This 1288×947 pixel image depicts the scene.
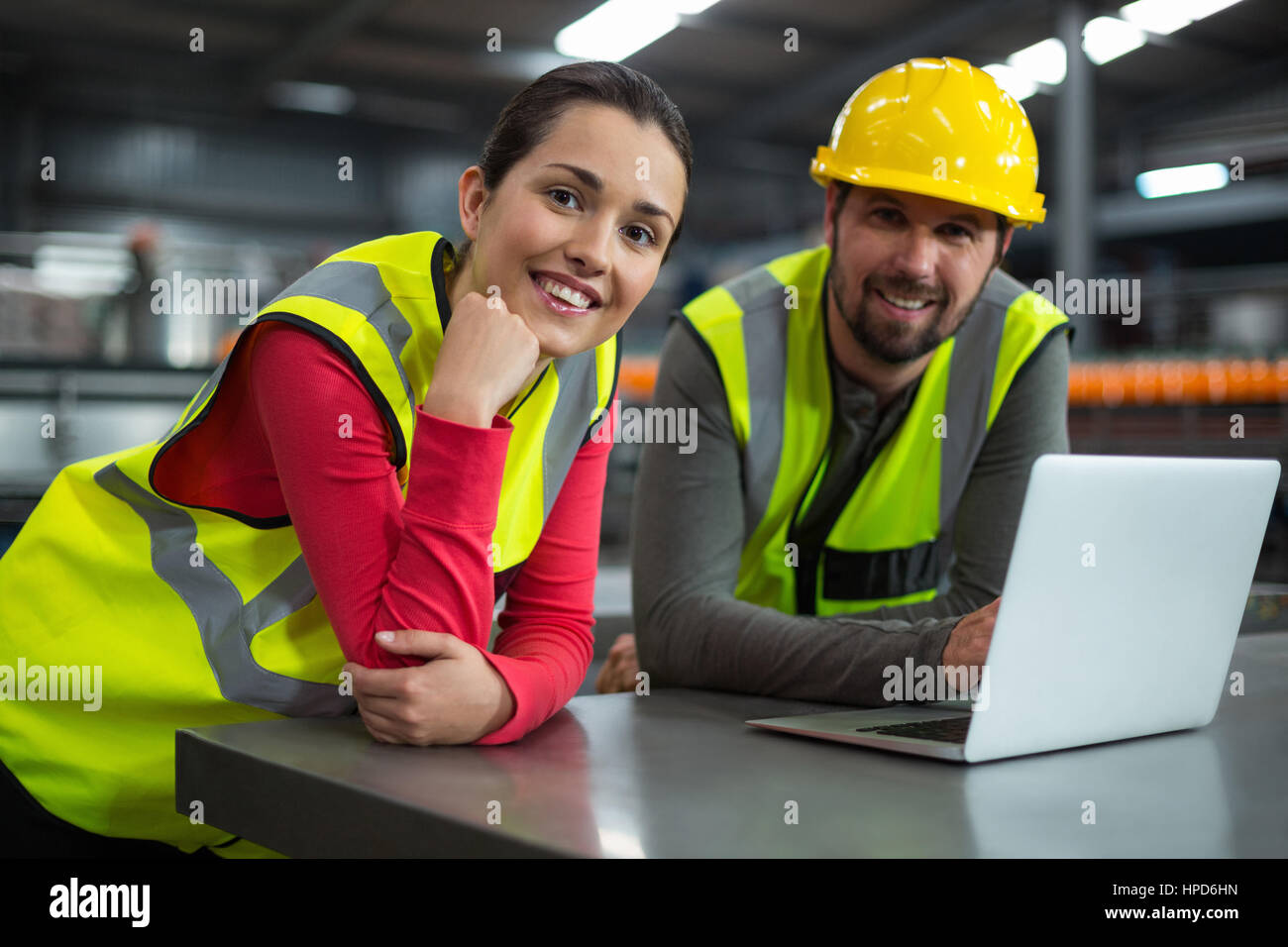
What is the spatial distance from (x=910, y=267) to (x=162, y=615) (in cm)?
103

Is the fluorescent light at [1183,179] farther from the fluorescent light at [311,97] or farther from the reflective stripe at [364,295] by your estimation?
the reflective stripe at [364,295]

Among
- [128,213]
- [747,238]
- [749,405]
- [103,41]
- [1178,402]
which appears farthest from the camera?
[747,238]

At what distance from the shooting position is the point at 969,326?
5.67ft

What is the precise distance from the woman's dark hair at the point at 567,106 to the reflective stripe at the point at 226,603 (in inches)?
18.1

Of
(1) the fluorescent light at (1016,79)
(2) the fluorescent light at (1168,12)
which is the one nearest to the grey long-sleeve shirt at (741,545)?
(2) the fluorescent light at (1168,12)

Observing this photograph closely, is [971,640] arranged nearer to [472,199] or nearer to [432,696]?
[432,696]

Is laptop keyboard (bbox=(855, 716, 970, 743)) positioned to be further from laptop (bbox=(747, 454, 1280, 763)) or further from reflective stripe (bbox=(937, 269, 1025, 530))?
reflective stripe (bbox=(937, 269, 1025, 530))

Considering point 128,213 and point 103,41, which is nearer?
point 103,41

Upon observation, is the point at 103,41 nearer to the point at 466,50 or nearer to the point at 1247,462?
the point at 466,50

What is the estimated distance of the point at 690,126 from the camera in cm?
1167

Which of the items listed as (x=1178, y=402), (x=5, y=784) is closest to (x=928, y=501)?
(x=5, y=784)

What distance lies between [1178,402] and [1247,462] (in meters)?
5.56

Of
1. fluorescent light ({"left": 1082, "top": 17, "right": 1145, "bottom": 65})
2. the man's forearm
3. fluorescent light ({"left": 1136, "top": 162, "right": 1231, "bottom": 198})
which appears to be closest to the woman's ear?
the man's forearm

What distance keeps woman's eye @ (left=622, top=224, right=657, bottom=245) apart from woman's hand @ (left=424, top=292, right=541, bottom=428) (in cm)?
16
